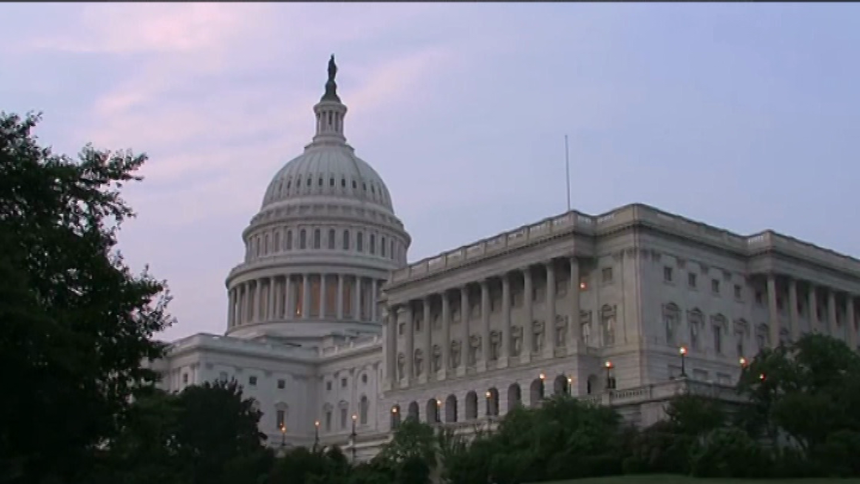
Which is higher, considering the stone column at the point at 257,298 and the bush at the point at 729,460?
the stone column at the point at 257,298

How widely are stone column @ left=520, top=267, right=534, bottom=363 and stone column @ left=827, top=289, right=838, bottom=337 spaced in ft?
92.7

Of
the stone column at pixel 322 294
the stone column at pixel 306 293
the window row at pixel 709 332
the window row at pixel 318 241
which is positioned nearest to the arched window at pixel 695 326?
the window row at pixel 709 332

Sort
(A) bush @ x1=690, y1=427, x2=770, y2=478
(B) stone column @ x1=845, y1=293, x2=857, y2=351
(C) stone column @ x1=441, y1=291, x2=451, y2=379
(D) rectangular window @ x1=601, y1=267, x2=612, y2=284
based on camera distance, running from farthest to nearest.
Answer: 1. (C) stone column @ x1=441, y1=291, x2=451, y2=379
2. (B) stone column @ x1=845, y1=293, x2=857, y2=351
3. (D) rectangular window @ x1=601, y1=267, x2=612, y2=284
4. (A) bush @ x1=690, y1=427, x2=770, y2=478

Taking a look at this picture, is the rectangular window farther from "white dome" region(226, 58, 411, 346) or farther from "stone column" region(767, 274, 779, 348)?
"white dome" region(226, 58, 411, 346)

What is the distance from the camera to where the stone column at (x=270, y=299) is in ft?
550

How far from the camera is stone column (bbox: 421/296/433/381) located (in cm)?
11400

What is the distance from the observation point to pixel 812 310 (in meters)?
107

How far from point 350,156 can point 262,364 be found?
45.9 m

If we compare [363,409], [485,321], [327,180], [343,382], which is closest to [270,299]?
[327,180]

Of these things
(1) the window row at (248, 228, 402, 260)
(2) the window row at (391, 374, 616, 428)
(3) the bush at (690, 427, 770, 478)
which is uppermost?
(1) the window row at (248, 228, 402, 260)

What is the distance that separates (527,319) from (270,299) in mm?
72788

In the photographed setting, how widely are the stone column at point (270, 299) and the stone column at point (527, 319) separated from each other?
70.2 metres

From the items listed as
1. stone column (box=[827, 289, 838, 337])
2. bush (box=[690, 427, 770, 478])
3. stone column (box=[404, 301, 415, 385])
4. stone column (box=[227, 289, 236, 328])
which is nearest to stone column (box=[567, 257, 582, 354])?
stone column (box=[404, 301, 415, 385])

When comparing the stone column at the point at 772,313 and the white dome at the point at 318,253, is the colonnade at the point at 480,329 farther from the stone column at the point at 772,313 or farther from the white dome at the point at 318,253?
the white dome at the point at 318,253
